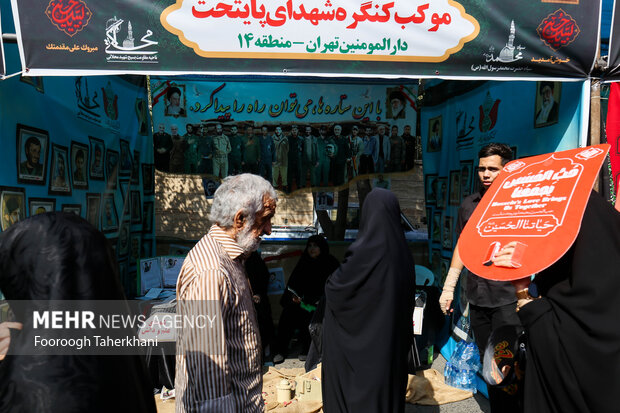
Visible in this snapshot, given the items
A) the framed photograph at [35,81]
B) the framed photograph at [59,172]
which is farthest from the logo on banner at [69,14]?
the framed photograph at [59,172]

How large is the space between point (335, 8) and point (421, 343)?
3.57 metres

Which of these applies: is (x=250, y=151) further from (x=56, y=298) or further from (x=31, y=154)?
(x=56, y=298)

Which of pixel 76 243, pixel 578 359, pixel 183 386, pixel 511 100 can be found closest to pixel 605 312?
pixel 578 359

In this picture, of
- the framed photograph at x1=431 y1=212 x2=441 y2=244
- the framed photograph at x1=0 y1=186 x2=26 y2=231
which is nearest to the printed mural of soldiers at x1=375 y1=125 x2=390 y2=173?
the framed photograph at x1=431 y1=212 x2=441 y2=244

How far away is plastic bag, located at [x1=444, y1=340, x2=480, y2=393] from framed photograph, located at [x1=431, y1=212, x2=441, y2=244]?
1.46m

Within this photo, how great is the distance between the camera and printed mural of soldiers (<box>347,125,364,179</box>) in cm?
588

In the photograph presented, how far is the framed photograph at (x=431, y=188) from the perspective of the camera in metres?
5.46

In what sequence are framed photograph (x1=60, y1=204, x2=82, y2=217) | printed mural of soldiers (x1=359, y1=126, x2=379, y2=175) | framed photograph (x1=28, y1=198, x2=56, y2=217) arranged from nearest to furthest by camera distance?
framed photograph (x1=28, y1=198, x2=56, y2=217)
framed photograph (x1=60, y1=204, x2=82, y2=217)
printed mural of soldiers (x1=359, y1=126, x2=379, y2=175)

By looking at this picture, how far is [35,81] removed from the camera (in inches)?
123

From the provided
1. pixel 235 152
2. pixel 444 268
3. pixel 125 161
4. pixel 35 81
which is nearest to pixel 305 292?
pixel 444 268

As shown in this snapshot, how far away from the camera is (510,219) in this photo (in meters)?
1.72

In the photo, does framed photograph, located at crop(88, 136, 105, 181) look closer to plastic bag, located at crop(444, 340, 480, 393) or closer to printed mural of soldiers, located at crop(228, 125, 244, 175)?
printed mural of soldiers, located at crop(228, 125, 244, 175)

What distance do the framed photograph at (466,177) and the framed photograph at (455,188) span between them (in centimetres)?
9

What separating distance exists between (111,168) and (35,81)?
5.47 ft
